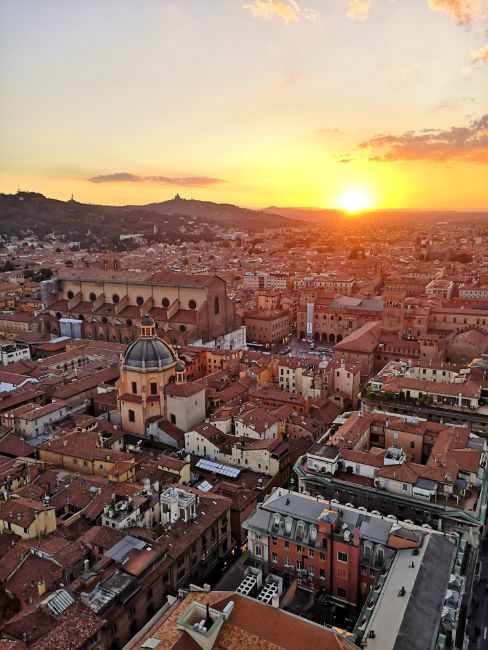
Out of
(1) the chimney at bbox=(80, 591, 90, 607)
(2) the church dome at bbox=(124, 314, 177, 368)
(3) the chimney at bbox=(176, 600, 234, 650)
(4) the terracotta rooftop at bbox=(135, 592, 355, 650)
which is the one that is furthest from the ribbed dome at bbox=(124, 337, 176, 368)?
(3) the chimney at bbox=(176, 600, 234, 650)

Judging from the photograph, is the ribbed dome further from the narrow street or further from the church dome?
the narrow street

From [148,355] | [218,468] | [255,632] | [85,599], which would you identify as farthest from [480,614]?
[148,355]

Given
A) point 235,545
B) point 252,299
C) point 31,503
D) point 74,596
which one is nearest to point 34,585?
point 74,596

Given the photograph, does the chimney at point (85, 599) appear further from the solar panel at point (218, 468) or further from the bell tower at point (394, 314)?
the bell tower at point (394, 314)

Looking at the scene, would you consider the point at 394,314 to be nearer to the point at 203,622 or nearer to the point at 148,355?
the point at 148,355

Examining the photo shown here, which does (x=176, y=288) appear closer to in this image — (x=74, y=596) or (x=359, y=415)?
(x=359, y=415)

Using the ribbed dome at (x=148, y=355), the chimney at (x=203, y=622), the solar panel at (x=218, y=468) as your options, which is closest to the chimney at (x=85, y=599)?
the chimney at (x=203, y=622)
